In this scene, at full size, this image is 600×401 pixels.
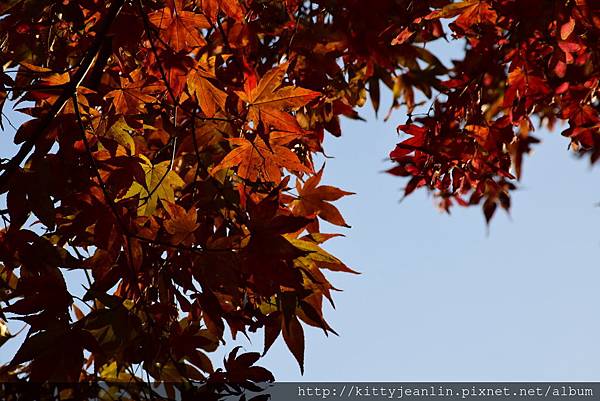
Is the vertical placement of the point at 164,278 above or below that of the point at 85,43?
below

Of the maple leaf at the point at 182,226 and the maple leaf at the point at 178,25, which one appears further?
the maple leaf at the point at 178,25

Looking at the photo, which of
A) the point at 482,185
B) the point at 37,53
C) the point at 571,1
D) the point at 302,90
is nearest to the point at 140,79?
the point at 37,53

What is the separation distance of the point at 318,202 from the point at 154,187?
1.20 ft

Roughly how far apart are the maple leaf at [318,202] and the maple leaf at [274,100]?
0.16 metres

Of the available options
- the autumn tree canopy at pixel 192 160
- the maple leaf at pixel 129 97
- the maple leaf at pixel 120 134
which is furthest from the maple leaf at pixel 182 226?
the maple leaf at pixel 129 97

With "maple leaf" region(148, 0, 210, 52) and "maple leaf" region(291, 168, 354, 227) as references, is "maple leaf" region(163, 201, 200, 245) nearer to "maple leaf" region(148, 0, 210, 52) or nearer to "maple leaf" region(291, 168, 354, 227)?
"maple leaf" region(291, 168, 354, 227)

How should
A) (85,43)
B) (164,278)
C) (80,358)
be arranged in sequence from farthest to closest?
(85,43) → (164,278) → (80,358)

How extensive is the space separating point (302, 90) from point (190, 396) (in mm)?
706

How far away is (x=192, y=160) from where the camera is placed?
1.66m

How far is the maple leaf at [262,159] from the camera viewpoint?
4.83 ft

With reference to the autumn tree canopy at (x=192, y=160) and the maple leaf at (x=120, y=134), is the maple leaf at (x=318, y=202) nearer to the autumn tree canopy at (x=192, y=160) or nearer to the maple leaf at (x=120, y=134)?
the autumn tree canopy at (x=192, y=160)

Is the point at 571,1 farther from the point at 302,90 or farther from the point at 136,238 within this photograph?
the point at 136,238

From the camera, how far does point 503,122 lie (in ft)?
6.86

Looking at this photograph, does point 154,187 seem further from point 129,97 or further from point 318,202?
point 318,202
